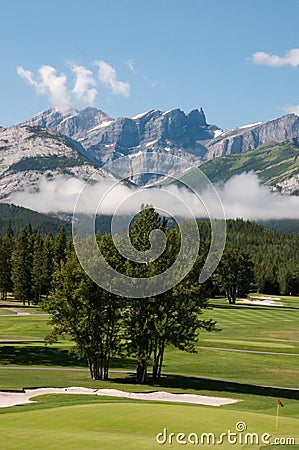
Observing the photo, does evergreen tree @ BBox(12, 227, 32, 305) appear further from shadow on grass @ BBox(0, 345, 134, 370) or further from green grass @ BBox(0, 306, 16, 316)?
shadow on grass @ BBox(0, 345, 134, 370)

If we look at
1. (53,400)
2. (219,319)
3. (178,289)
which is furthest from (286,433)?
(219,319)

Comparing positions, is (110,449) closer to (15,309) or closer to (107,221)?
(107,221)

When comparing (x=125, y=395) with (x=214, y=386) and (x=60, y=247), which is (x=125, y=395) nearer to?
(x=214, y=386)

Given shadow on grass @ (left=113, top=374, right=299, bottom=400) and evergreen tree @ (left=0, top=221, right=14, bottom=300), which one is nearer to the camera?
shadow on grass @ (left=113, top=374, right=299, bottom=400)

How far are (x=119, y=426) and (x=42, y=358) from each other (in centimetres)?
3212

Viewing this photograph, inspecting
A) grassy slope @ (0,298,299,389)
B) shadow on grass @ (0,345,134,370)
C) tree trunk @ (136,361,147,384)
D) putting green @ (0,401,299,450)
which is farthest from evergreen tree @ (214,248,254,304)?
putting green @ (0,401,299,450)

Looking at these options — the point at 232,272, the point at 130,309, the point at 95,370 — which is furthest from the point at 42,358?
the point at 232,272

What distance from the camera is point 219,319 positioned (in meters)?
97.8

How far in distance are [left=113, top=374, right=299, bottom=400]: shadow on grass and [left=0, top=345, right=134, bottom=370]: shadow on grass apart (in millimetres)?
7068

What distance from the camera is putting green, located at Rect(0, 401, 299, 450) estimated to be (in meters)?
16.3

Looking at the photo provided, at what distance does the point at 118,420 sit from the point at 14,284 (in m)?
104

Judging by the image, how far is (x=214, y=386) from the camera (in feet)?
131

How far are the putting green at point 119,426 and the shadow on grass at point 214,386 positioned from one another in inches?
585

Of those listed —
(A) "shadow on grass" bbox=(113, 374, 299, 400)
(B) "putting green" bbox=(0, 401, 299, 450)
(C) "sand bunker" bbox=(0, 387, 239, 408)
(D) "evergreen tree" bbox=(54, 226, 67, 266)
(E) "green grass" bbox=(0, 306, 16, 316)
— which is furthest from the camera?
(D) "evergreen tree" bbox=(54, 226, 67, 266)
